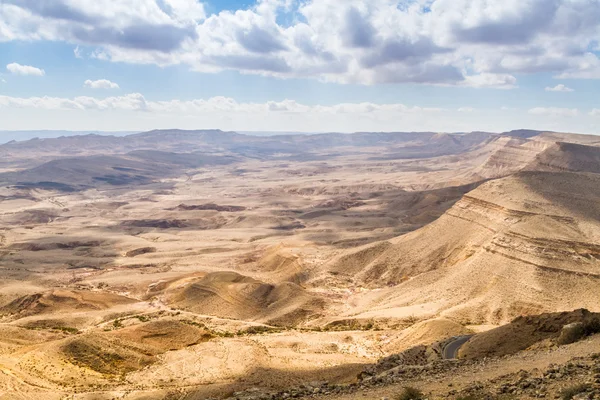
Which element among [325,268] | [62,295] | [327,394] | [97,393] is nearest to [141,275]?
[62,295]

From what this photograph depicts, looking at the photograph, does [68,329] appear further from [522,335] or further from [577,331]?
→ [577,331]

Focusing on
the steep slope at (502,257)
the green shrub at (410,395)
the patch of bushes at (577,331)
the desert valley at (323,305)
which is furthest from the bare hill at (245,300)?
the green shrub at (410,395)

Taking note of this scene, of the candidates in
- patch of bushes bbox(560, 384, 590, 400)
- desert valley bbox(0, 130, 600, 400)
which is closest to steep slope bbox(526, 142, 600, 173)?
desert valley bbox(0, 130, 600, 400)

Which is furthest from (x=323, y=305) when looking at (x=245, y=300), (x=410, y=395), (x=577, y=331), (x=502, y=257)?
(x=410, y=395)

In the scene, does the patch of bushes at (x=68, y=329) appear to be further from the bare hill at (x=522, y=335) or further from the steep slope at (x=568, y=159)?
the steep slope at (x=568, y=159)

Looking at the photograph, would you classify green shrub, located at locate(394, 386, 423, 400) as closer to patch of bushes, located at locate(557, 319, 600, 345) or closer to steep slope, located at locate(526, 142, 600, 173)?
patch of bushes, located at locate(557, 319, 600, 345)

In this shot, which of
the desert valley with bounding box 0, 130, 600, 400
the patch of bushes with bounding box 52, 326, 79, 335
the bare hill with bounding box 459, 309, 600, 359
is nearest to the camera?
the desert valley with bounding box 0, 130, 600, 400

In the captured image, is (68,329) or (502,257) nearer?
(68,329)

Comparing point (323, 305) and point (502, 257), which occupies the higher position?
point (502, 257)

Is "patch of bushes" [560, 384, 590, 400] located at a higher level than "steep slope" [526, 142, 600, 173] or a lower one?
lower
